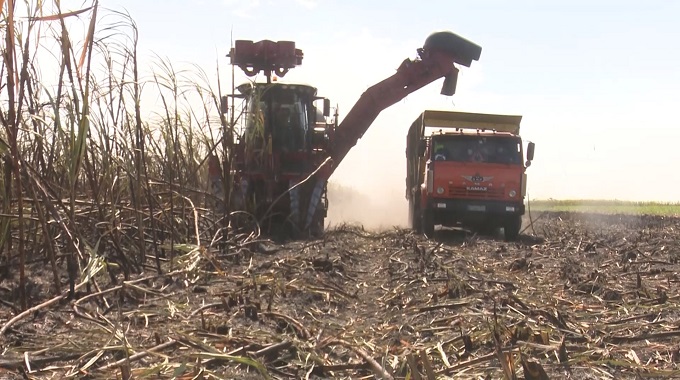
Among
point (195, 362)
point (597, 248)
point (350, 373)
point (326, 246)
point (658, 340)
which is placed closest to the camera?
point (195, 362)

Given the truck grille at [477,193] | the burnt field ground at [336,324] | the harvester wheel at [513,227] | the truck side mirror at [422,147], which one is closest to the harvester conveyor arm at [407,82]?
the truck side mirror at [422,147]

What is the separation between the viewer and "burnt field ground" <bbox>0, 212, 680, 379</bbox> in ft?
10.9

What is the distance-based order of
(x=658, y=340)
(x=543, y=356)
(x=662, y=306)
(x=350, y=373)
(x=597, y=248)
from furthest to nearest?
(x=597, y=248), (x=662, y=306), (x=658, y=340), (x=543, y=356), (x=350, y=373)

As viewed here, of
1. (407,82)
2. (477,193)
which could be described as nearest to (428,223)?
(477,193)

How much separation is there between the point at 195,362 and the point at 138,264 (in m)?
2.58

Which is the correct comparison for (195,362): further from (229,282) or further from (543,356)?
(229,282)

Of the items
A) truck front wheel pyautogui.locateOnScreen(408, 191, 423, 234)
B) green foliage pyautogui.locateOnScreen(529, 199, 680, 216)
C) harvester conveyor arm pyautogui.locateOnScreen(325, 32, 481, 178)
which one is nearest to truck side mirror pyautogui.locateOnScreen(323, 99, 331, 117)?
harvester conveyor arm pyautogui.locateOnScreen(325, 32, 481, 178)

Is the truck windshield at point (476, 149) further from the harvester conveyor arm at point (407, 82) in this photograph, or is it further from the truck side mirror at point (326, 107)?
the truck side mirror at point (326, 107)

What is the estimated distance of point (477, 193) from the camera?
14578mm

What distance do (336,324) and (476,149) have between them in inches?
411

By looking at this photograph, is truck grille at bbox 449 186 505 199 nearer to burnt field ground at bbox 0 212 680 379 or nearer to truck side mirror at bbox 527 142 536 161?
truck side mirror at bbox 527 142 536 161

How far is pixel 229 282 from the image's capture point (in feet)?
18.7

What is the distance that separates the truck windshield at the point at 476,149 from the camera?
48.3 feet

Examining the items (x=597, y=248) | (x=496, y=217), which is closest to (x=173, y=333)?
(x=597, y=248)
